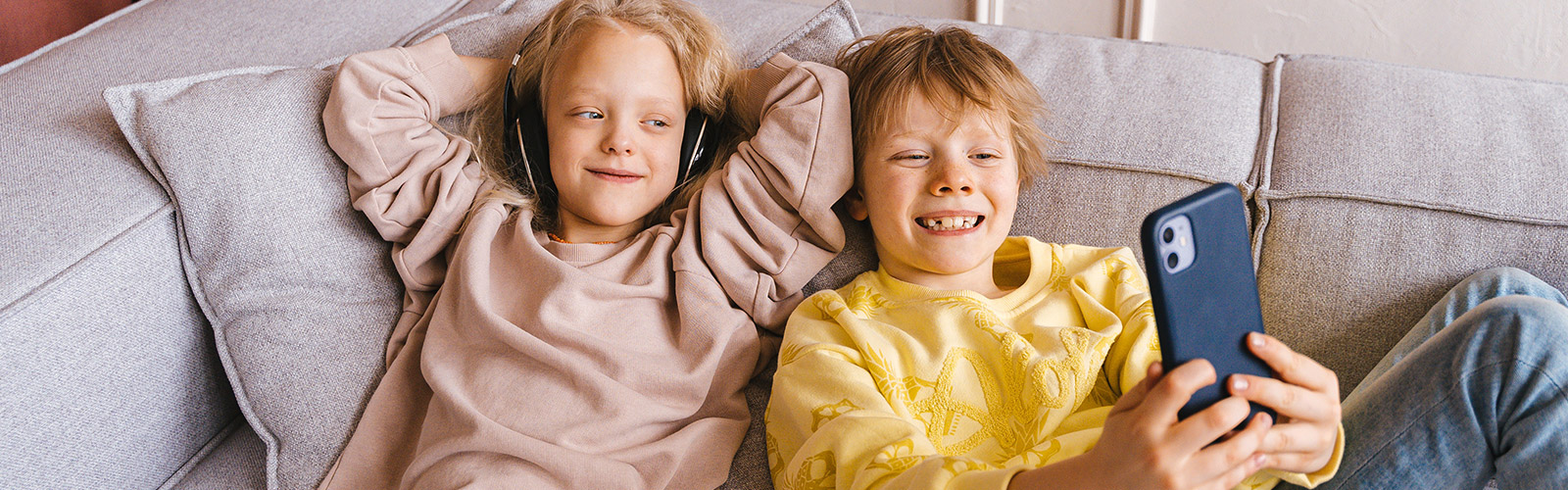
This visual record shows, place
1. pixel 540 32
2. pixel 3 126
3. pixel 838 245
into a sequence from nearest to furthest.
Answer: pixel 3 126 → pixel 838 245 → pixel 540 32

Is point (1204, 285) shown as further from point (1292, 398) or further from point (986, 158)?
point (986, 158)

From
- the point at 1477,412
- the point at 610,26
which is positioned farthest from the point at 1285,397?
the point at 610,26

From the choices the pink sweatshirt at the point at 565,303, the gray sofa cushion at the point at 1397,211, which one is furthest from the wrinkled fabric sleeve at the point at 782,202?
the gray sofa cushion at the point at 1397,211

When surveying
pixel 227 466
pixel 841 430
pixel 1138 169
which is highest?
pixel 1138 169

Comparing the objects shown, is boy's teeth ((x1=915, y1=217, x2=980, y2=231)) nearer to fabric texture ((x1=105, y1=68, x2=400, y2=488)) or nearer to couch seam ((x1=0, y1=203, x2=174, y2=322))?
fabric texture ((x1=105, y1=68, x2=400, y2=488))

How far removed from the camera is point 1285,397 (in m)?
0.70

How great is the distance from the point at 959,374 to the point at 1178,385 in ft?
1.28

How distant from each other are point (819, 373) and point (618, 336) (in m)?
0.26

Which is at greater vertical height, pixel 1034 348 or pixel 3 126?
pixel 3 126

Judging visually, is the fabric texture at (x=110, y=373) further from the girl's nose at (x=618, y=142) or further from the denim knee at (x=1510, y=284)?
the denim knee at (x=1510, y=284)

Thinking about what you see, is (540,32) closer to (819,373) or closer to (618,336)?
(618,336)

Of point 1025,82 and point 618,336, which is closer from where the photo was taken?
point 618,336

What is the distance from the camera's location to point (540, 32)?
52.1 inches

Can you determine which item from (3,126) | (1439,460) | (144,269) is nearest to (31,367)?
(144,269)
